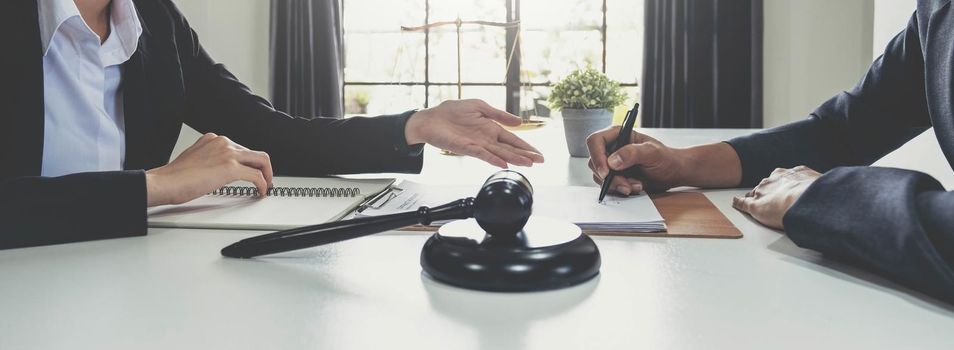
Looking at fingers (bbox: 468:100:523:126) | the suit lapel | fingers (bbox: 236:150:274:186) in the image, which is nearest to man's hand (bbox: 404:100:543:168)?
fingers (bbox: 468:100:523:126)

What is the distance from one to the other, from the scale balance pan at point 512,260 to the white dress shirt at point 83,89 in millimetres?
848

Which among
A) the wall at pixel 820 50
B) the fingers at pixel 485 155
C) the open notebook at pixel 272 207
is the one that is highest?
the wall at pixel 820 50

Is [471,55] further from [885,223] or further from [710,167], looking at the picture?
[885,223]

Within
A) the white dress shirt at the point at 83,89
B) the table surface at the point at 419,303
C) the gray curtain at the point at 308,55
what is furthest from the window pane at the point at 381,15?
the table surface at the point at 419,303

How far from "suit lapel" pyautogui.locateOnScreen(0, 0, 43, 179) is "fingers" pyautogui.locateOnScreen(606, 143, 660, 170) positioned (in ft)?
2.55

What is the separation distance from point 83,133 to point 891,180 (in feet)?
3.82

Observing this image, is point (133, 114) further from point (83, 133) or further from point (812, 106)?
point (812, 106)

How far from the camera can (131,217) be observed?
0.75m

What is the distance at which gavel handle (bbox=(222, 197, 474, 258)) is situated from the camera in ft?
1.96

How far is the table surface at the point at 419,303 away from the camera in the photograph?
0.43m

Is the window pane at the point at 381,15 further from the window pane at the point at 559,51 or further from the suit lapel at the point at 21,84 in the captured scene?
the suit lapel at the point at 21,84

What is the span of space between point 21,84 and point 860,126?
1213 millimetres

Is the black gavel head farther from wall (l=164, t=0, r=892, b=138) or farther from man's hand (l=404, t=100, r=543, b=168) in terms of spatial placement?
wall (l=164, t=0, r=892, b=138)

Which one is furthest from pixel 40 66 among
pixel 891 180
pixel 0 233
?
pixel 891 180
